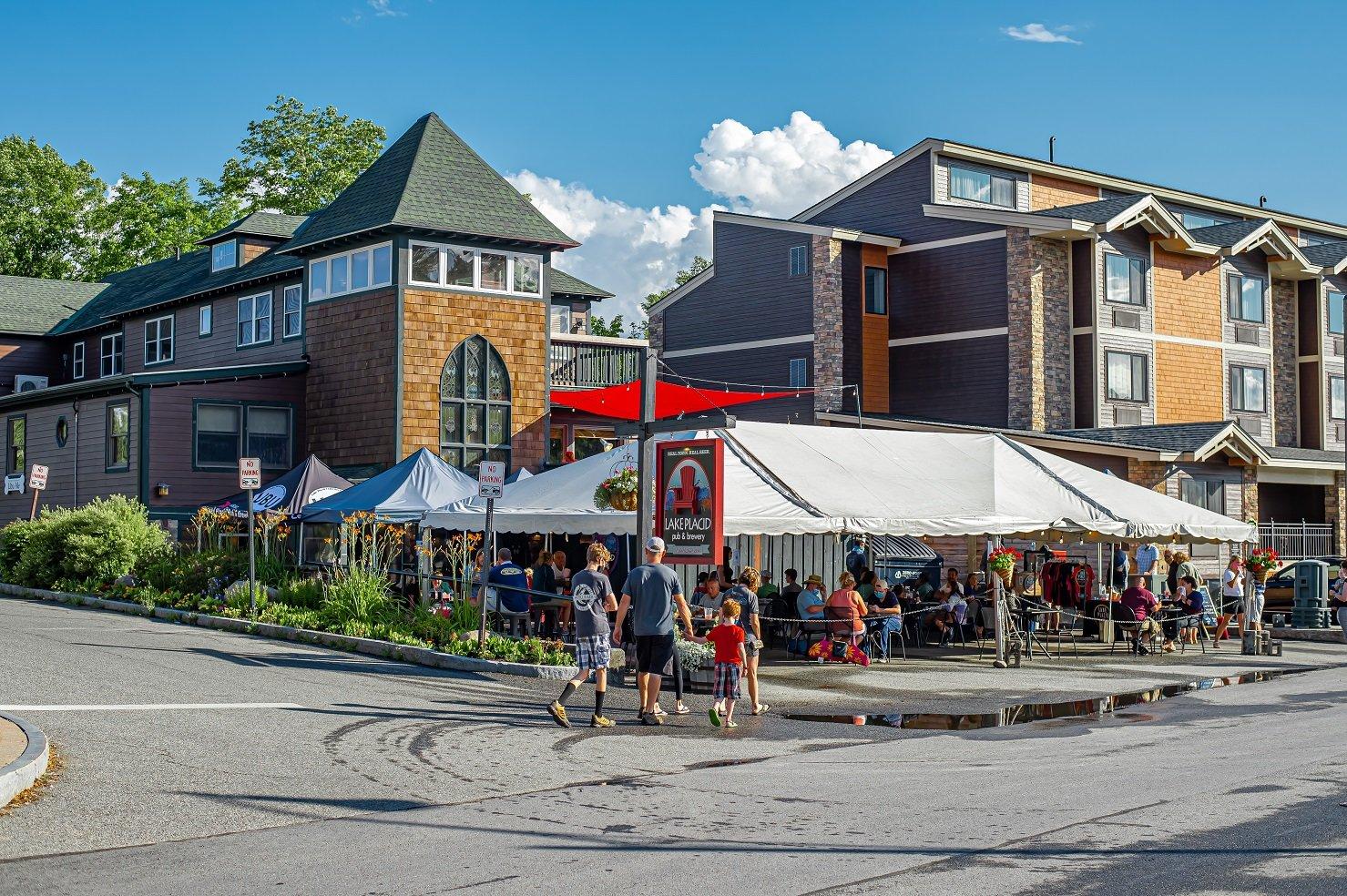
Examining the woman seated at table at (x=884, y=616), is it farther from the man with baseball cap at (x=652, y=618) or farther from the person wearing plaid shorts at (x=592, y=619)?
the person wearing plaid shorts at (x=592, y=619)

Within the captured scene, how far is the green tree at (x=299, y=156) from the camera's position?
61688mm

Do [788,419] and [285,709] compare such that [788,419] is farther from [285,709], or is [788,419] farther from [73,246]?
[73,246]

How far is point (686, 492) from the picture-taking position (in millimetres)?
18906

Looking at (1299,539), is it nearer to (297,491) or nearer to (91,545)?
(297,491)

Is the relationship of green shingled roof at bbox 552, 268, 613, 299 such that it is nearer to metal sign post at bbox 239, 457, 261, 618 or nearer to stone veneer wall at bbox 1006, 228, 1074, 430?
stone veneer wall at bbox 1006, 228, 1074, 430

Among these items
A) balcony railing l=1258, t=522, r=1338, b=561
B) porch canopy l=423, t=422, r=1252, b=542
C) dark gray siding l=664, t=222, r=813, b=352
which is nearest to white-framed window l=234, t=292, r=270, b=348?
dark gray siding l=664, t=222, r=813, b=352

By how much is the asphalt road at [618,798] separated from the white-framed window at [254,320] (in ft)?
75.8

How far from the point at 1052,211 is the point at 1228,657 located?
21.3 meters

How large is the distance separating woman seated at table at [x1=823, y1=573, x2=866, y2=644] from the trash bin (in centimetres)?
1285

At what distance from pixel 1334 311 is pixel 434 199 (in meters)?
31.6

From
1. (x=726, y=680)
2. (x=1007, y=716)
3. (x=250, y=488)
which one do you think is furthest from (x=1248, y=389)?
(x=726, y=680)

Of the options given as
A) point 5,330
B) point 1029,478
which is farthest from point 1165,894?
point 5,330

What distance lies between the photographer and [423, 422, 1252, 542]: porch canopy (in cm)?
2077

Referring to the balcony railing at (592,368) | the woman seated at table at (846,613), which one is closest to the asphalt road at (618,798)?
the woman seated at table at (846,613)
